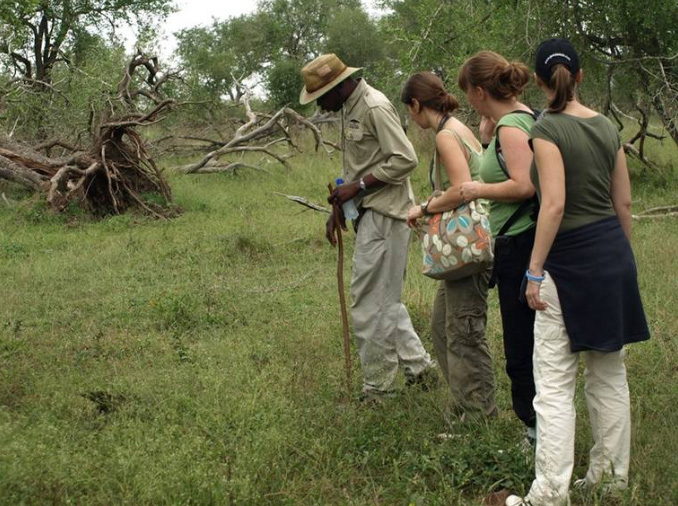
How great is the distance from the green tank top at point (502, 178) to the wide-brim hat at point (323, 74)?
1.21 m

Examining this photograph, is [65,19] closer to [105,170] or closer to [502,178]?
[105,170]

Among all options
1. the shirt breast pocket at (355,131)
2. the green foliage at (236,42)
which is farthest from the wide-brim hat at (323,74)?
the green foliage at (236,42)

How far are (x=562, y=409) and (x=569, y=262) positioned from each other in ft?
1.81

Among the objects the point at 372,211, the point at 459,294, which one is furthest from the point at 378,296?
the point at 459,294

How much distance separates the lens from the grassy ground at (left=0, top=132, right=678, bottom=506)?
352 centimetres

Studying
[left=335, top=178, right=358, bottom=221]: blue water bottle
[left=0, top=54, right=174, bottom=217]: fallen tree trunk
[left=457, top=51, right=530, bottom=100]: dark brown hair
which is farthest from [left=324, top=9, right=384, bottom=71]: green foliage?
[left=457, top=51, right=530, bottom=100]: dark brown hair

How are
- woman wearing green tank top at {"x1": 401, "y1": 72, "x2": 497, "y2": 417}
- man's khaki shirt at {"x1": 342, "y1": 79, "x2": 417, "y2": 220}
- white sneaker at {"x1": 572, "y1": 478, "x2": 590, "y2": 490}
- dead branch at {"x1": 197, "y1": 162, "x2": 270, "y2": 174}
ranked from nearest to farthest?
white sneaker at {"x1": 572, "y1": 478, "x2": 590, "y2": 490} < woman wearing green tank top at {"x1": 401, "y1": 72, "x2": 497, "y2": 417} < man's khaki shirt at {"x1": 342, "y1": 79, "x2": 417, "y2": 220} < dead branch at {"x1": 197, "y1": 162, "x2": 270, "y2": 174}

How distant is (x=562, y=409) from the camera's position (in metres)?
3.29

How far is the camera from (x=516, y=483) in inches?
141

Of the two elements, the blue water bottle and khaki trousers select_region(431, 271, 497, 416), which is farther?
the blue water bottle

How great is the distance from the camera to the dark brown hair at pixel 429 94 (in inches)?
164

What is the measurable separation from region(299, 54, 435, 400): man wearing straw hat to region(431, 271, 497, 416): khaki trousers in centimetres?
54

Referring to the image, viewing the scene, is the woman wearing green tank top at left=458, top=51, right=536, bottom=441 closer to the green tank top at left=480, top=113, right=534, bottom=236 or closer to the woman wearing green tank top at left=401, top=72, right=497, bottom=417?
the green tank top at left=480, top=113, right=534, bottom=236

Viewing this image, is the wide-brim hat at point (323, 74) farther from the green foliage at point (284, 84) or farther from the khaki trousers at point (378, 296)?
the green foliage at point (284, 84)
